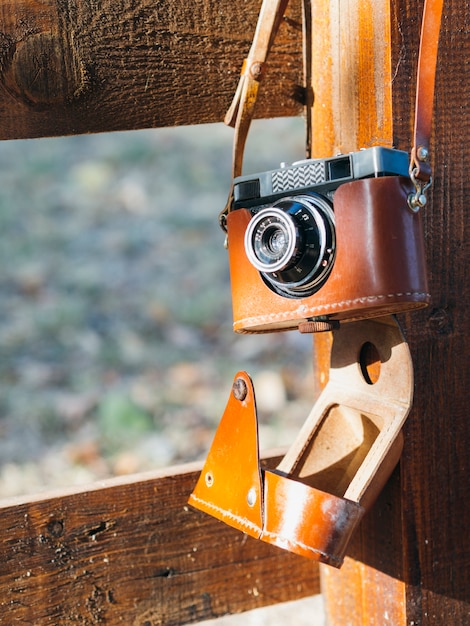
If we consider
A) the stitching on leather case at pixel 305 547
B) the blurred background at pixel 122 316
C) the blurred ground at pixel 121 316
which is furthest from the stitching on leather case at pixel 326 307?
the blurred background at pixel 122 316

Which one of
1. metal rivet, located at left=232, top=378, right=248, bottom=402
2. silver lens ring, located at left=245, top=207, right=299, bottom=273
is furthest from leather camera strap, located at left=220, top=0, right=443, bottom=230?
metal rivet, located at left=232, top=378, right=248, bottom=402

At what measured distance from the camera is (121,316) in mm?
3162

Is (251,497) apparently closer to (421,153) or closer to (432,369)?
(432,369)

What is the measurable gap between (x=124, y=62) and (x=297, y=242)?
1.35 ft

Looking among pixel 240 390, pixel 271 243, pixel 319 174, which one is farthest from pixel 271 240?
pixel 240 390

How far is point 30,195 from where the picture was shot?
12.4ft

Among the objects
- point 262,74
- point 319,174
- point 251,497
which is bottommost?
point 251,497

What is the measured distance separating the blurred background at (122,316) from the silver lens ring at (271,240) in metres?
1.49

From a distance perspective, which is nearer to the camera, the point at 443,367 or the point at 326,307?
the point at 326,307

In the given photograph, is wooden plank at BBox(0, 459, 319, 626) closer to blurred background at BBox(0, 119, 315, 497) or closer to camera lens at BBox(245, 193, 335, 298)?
camera lens at BBox(245, 193, 335, 298)

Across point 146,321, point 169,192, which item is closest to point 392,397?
point 146,321

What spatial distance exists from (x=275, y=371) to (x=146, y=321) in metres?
0.56

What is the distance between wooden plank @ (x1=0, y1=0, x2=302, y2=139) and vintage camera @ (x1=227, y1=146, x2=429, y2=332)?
0.23 metres

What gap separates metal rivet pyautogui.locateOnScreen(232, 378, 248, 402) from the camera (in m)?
1.13
